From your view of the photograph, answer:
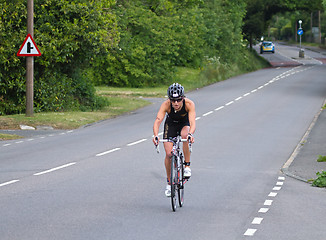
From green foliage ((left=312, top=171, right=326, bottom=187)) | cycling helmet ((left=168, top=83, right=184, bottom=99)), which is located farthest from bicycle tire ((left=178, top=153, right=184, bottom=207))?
green foliage ((left=312, top=171, right=326, bottom=187))

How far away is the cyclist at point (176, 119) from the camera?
11.4 m

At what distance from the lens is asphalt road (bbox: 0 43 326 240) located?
990cm

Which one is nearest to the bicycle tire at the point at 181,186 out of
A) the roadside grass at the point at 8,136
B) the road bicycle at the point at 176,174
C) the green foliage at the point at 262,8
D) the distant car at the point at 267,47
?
the road bicycle at the point at 176,174

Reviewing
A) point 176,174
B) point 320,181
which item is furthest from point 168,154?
point 320,181

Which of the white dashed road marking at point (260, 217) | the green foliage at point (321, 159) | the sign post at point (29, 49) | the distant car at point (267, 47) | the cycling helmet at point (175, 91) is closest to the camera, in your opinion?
the white dashed road marking at point (260, 217)

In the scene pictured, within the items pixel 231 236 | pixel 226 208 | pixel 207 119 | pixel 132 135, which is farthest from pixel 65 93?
pixel 231 236

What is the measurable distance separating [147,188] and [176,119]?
6.81ft

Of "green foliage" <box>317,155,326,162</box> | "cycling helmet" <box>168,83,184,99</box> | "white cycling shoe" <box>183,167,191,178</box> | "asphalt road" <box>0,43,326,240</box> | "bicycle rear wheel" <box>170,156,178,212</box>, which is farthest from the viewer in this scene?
"green foliage" <box>317,155,326,162</box>

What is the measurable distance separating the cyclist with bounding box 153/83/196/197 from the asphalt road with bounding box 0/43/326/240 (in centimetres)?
71

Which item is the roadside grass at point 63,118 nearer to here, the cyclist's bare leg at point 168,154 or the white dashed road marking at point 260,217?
the white dashed road marking at point 260,217

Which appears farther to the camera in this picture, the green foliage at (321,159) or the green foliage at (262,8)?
the green foliage at (262,8)

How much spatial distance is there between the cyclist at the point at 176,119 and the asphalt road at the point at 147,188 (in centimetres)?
71

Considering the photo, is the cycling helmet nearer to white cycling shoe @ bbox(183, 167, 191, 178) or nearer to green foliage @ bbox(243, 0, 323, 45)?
white cycling shoe @ bbox(183, 167, 191, 178)

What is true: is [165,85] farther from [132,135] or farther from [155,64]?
[132,135]
